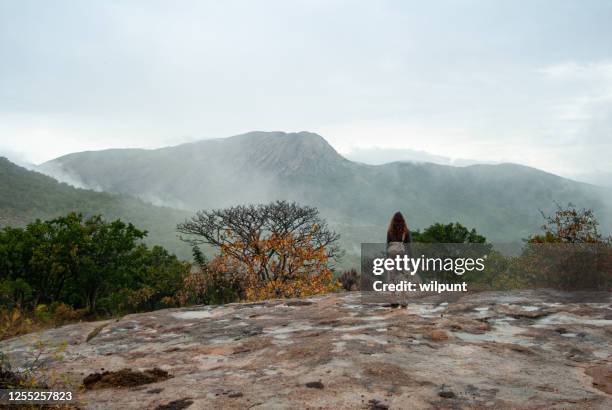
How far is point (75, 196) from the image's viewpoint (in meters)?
91.3

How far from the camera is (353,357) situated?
691cm

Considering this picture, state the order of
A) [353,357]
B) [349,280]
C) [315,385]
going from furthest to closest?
1. [349,280]
2. [353,357]
3. [315,385]

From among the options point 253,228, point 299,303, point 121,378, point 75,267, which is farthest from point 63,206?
point 121,378

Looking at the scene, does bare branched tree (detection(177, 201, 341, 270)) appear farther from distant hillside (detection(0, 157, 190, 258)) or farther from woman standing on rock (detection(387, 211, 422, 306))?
distant hillside (detection(0, 157, 190, 258))

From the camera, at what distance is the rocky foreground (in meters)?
5.52

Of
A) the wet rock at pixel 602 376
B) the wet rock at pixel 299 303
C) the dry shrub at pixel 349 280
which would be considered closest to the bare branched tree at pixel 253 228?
the dry shrub at pixel 349 280

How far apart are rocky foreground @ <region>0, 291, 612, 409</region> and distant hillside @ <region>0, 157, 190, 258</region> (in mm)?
62783

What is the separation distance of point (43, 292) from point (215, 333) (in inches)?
776

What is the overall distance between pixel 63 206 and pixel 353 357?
8688 centimetres

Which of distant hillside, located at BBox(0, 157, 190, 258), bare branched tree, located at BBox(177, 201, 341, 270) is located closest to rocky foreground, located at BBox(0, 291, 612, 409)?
bare branched tree, located at BBox(177, 201, 341, 270)

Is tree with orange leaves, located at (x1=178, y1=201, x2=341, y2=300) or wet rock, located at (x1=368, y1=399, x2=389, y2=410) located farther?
A: tree with orange leaves, located at (x1=178, y1=201, x2=341, y2=300)

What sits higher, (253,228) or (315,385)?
(253,228)

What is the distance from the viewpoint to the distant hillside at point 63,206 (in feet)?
233

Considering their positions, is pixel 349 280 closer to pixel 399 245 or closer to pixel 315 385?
pixel 399 245
